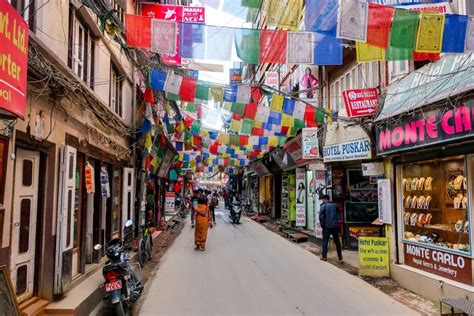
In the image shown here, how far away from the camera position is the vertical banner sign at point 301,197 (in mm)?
17828

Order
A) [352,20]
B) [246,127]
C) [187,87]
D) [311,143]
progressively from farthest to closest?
1. [246,127]
2. [311,143]
3. [187,87]
4. [352,20]

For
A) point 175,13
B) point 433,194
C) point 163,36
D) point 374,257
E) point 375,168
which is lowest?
point 374,257

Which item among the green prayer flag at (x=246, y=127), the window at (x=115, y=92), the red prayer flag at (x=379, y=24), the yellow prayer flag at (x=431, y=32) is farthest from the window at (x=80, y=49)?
the green prayer flag at (x=246, y=127)

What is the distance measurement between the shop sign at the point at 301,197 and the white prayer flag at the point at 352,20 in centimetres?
1193

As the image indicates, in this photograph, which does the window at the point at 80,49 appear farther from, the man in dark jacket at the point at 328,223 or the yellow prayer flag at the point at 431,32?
the man in dark jacket at the point at 328,223

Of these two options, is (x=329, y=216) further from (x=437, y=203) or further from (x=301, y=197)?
(x=301, y=197)

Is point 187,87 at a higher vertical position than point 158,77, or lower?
lower

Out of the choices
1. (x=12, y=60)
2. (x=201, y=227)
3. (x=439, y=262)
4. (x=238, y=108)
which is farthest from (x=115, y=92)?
(x=439, y=262)

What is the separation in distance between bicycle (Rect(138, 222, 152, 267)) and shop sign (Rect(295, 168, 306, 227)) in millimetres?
8227

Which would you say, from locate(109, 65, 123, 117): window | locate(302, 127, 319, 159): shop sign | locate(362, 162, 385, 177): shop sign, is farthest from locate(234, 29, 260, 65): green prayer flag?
locate(302, 127, 319, 159): shop sign

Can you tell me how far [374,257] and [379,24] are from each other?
5406 millimetres

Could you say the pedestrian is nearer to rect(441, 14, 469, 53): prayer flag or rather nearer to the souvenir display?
the souvenir display

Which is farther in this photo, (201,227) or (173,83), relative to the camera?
(201,227)

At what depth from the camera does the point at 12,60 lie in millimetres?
3432
